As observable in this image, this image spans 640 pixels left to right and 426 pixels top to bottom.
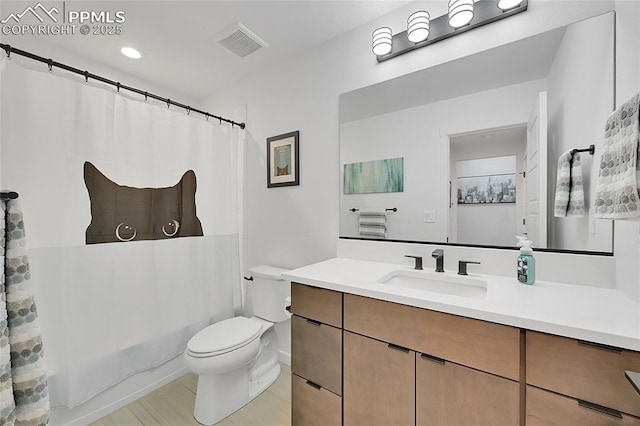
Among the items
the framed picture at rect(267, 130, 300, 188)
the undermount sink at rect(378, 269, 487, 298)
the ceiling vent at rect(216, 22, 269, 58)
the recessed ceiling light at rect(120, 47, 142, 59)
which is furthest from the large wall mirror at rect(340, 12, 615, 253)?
the recessed ceiling light at rect(120, 47, 142, 59)

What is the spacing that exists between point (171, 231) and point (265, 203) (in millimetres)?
745

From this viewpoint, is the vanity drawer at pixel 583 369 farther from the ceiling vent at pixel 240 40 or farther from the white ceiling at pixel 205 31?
the ceiling vent at pixel 240 40

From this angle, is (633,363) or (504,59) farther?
(504,59)

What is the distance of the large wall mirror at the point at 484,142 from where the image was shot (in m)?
1.12

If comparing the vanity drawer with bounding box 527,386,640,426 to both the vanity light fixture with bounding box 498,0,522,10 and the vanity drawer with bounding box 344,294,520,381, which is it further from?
the vanity light fixture with bounding box 498,0,522,10

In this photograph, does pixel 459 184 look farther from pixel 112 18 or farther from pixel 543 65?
pixel 112 18

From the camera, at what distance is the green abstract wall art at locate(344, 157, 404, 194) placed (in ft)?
5.35

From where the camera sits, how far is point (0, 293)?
874mm

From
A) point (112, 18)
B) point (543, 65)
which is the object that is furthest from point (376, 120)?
point (112, 18)

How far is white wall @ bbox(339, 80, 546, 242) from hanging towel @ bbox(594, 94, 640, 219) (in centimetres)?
48

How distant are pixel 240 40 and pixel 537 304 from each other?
2225 mm

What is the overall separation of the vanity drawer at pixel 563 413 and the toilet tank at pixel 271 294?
4.85ft

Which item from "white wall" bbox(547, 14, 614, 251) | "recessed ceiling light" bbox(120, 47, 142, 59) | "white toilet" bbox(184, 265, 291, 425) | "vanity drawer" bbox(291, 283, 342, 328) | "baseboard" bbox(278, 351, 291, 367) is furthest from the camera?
"baseboard" bbox(278, 351, 291, 367)

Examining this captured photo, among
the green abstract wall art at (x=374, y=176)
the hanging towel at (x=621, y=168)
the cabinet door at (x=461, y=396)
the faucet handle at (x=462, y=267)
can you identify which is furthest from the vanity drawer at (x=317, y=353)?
the hanging towel at (x=621, y=168)
